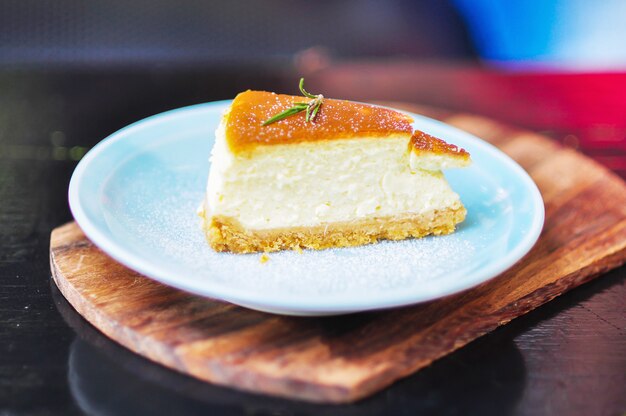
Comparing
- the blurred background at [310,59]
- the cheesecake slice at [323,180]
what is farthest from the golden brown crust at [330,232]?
the blurred background at [310,59]

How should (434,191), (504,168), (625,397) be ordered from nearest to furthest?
1. (625,397)
2. (434,191)
3. (504,168)

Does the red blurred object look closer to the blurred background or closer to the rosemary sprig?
the blurred background

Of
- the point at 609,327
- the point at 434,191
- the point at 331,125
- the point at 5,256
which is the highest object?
the point at 331,125

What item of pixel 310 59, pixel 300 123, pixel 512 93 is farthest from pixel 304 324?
pixel 310 59

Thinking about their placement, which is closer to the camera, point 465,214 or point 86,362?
point 86,362

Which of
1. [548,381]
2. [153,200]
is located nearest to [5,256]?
[153,200]

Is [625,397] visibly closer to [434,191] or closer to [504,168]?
[434,191]

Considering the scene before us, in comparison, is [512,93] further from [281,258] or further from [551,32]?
[551,32]
